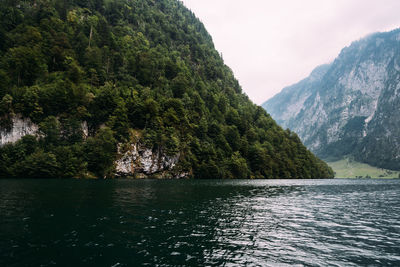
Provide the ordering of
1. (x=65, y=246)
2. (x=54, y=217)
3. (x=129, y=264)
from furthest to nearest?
(x=54, y=217) < (x=65, y=246) < (x=129, y=264)

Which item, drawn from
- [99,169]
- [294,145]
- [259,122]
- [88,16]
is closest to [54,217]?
[99,169]

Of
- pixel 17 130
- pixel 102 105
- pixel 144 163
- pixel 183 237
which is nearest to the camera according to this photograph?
pixel 183 237

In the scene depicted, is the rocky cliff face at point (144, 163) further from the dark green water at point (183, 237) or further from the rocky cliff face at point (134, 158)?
the dark green water at point (183, 237)

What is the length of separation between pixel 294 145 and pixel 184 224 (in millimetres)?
185031

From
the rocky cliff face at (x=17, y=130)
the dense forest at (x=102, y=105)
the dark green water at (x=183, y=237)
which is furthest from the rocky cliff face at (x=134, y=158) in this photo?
the dark green water at (x=183, y=237)

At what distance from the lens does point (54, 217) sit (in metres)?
22.4

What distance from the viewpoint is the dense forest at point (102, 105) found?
3152 inches

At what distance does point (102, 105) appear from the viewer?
3797 inches

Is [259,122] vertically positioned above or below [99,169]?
above

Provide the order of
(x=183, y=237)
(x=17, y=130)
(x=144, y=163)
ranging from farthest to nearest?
(x=144, y=163)
(x=17, y=130)
(x=183, y=237)

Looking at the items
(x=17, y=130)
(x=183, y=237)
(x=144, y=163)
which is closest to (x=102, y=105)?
(x=17, y=130)

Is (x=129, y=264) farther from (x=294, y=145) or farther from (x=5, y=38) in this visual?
(x=294, y=145)

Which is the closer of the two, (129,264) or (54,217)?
(129,264)

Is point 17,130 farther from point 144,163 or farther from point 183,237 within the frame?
point 183,237
